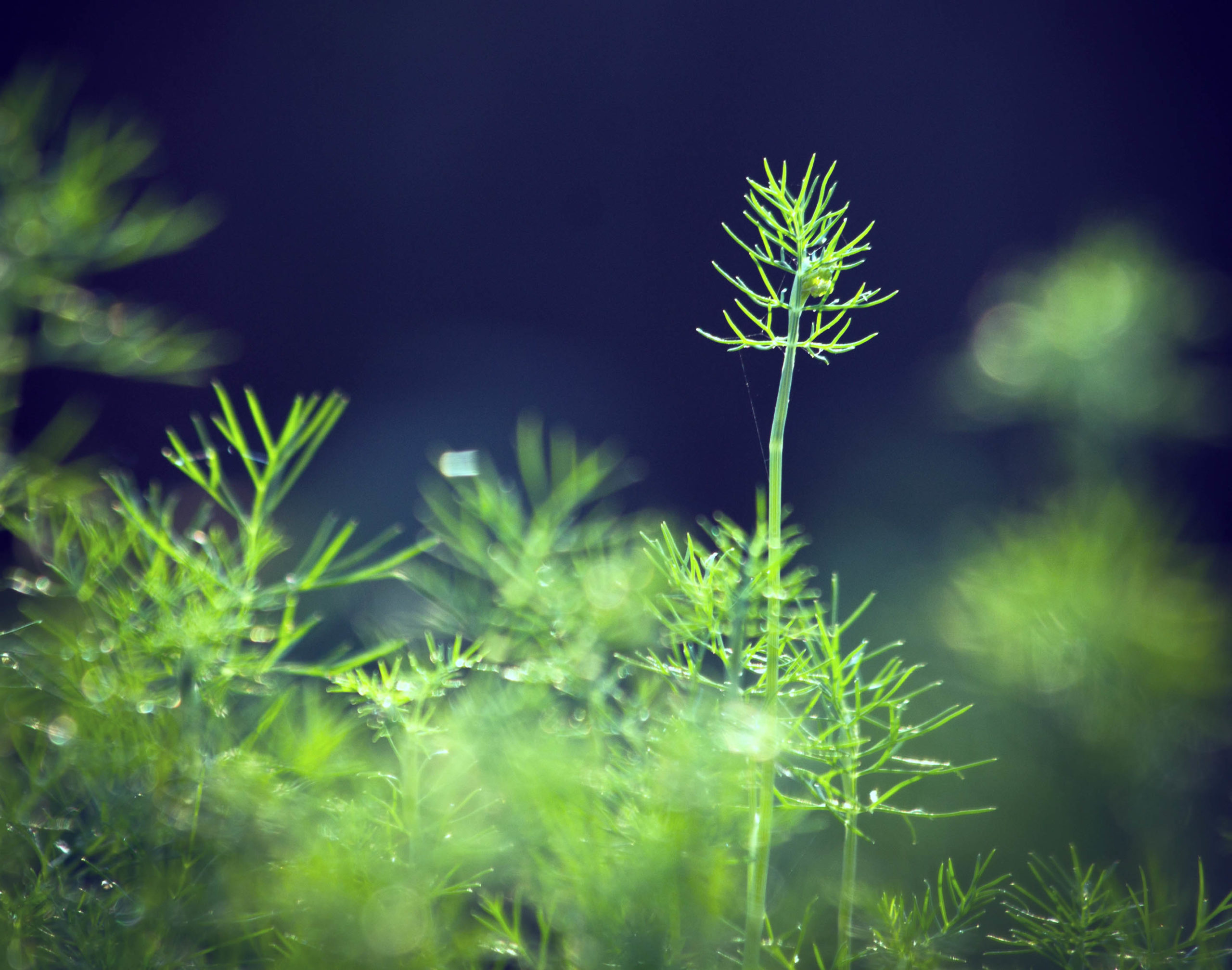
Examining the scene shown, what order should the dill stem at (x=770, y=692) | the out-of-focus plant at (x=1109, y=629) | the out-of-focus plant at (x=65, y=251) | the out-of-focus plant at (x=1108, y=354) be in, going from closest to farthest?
the dill stem at (x=770, y=692) → the out-of-focus plant at (x=65, y=251) → the out-of-focus plant at (x=1109, y=629) → the out-of-focus plant at (x=1108, y=354)

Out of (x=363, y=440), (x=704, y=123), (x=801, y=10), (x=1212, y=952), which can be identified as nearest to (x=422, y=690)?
(x=1212, y=952)

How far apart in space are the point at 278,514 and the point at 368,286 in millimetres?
305

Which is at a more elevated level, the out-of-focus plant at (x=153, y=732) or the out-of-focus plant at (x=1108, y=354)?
the out-of-focus plant at (x=1108, y=354)

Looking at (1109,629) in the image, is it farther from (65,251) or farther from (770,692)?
(65,251)

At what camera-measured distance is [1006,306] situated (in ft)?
2.16

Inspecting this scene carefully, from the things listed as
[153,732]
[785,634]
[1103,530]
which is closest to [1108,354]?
[1103,530]

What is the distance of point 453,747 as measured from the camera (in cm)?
23

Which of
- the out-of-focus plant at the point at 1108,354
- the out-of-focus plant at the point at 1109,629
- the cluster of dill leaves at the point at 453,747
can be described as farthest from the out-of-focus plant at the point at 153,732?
the out-of-focus plant at the point at 1108,354

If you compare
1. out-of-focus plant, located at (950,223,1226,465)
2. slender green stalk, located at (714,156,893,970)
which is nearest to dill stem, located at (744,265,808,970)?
slender green stalk, located at (714,156,893,970)

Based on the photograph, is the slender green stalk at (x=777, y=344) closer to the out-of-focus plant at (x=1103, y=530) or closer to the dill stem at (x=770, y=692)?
the dill stem at (x=770, y=692)

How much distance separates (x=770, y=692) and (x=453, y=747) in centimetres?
9

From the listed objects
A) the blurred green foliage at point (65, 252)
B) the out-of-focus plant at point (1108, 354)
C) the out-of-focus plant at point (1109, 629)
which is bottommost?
the out-of-focus plant at point (1109, 629)

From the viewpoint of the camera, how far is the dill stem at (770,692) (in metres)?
0.18

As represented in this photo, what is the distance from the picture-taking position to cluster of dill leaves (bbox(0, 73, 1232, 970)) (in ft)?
0.65
